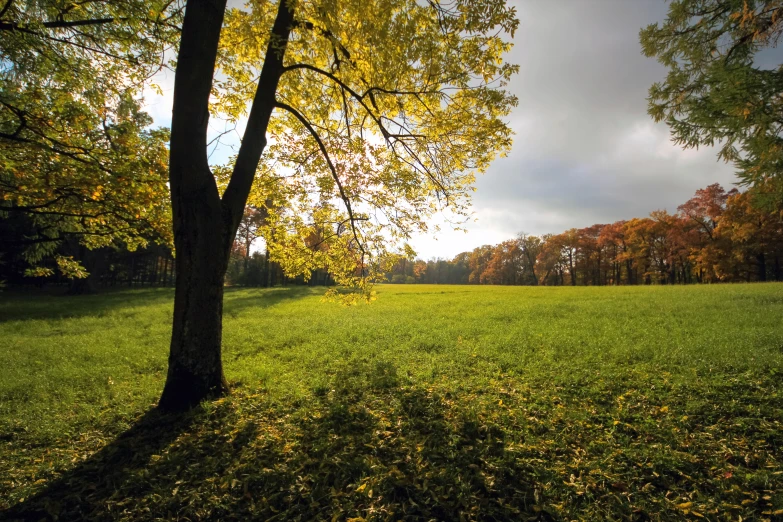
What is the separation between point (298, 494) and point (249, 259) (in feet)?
174

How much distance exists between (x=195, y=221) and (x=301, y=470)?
3.75 m

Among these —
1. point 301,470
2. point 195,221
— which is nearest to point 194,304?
point 195,221

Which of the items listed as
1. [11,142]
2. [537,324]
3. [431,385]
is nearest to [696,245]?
[537,324]

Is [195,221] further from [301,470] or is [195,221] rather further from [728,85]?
[728,85]

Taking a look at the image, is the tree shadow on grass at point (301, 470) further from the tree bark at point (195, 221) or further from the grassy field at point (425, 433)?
the tree bark at point (195, 221)

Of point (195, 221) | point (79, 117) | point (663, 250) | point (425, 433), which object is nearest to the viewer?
point (425, 433)

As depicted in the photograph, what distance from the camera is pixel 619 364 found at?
647cm

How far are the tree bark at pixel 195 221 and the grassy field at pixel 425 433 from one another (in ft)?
2.02

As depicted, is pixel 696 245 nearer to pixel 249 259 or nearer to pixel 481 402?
pixel 481 402

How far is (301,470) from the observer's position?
3.56 m

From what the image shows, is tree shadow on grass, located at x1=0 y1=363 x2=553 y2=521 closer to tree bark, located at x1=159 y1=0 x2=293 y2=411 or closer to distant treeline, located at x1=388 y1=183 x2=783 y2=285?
tree bark, located at x1=159 y1=0 x2=293 y2=411

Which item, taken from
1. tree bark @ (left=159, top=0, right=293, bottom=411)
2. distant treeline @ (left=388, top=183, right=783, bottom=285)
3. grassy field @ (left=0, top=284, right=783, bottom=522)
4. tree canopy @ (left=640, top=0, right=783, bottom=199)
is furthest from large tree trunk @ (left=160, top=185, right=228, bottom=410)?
tree canopy @ (left=640, top=0, right=783, bottom=199)

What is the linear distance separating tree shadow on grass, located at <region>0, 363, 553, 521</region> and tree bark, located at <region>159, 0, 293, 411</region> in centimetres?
67

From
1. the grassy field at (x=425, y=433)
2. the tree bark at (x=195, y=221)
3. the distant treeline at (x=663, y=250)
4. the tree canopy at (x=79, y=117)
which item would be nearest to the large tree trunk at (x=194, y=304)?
the tree bark at (x=195, y=221)
